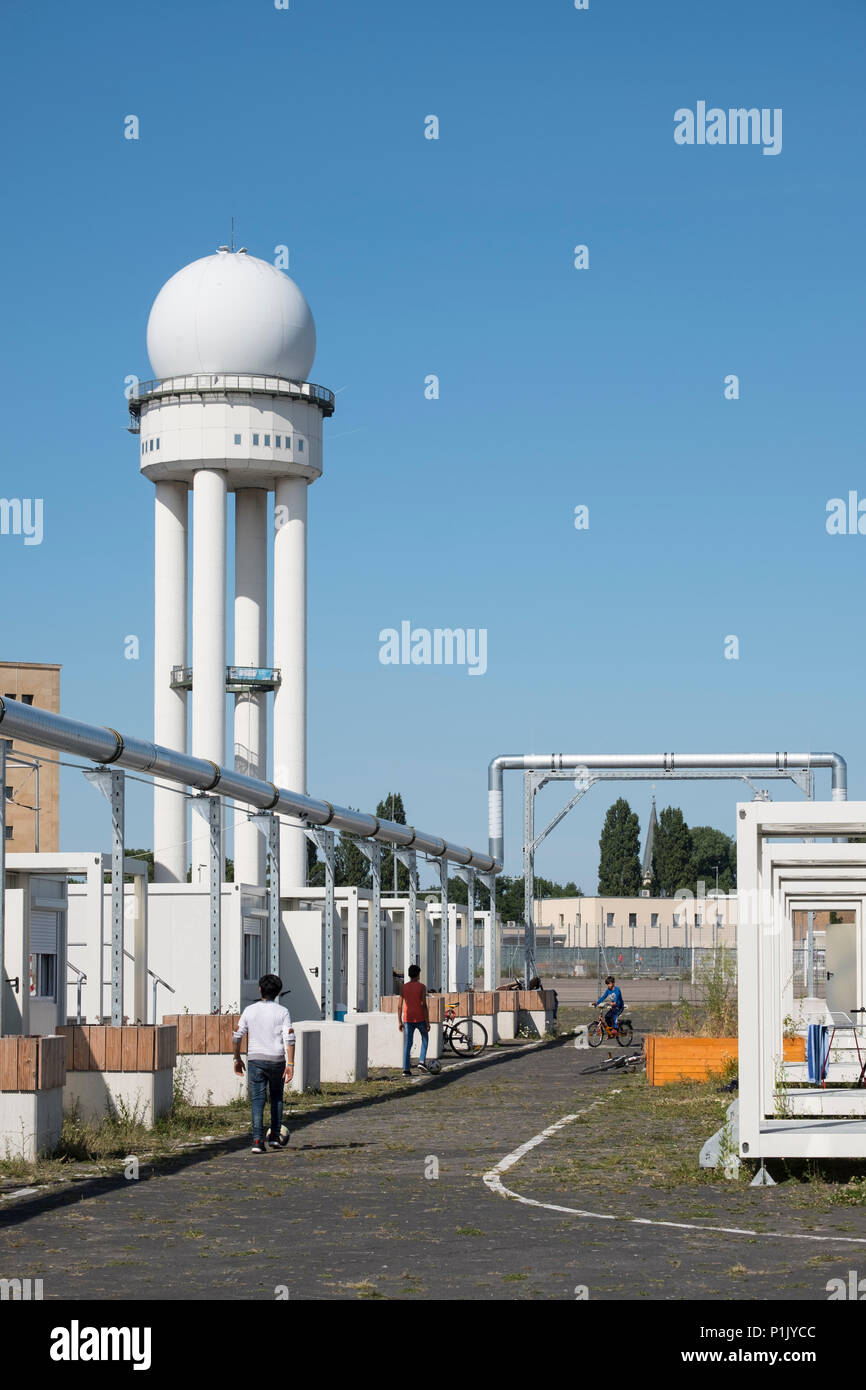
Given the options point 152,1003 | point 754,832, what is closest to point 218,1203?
point 754,832

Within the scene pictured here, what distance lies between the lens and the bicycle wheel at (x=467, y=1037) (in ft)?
113

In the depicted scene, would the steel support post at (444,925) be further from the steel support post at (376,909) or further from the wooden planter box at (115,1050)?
the wooden planter box at (115,1050)

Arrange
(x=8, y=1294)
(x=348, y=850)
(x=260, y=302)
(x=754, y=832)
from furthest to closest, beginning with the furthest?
(x=348, y=850)
(x=260, y=302)
(x=754, y=832)
(x=8, y=1294)

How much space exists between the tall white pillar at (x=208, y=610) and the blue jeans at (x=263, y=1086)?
105 feet

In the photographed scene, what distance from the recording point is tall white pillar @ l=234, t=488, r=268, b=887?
51.0 meters

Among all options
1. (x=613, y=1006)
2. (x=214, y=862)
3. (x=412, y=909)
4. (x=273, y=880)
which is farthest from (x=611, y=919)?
(x=214, y=862)

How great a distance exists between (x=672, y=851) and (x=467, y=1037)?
3654 inches

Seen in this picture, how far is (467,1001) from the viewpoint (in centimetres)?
3822

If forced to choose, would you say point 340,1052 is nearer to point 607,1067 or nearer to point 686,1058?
point 686,1058

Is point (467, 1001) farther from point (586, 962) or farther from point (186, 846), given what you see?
point (586, 962)

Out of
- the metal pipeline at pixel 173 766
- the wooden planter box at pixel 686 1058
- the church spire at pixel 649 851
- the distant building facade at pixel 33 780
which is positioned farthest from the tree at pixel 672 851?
the wooden planter box at pixel 686 1058

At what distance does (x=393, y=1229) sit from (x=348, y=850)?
10195 centimetres

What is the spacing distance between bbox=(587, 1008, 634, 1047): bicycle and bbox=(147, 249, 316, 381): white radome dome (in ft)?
67.1

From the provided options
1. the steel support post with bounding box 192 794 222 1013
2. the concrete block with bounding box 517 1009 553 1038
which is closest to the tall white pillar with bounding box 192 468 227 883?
the concrete block with bounding box 517 1009 553 1038
